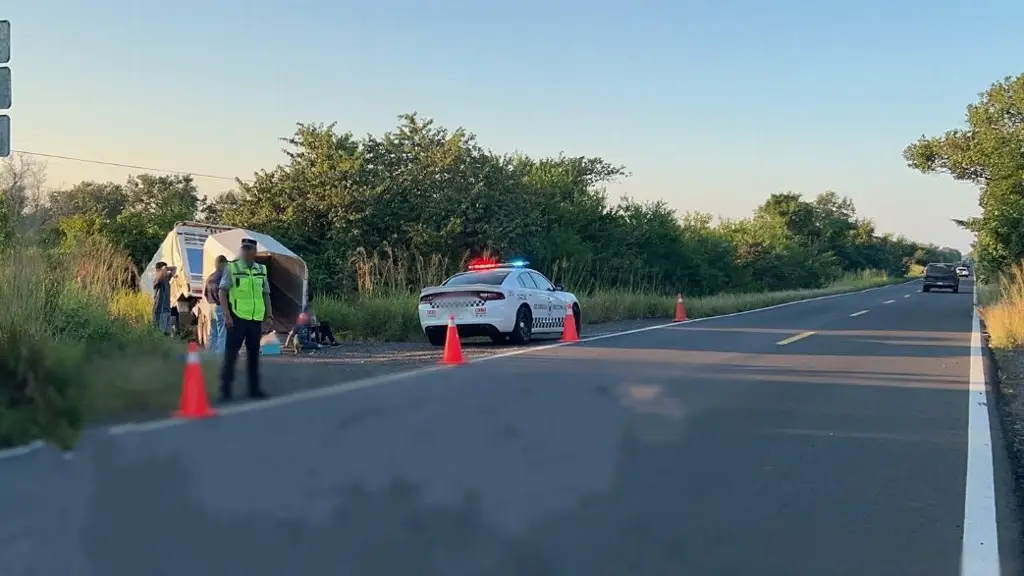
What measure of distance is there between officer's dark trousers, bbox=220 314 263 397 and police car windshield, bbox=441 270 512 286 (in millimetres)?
6618

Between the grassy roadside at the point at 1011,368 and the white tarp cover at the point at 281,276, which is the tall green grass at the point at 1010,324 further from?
the white tarp cover at the point at 281,276

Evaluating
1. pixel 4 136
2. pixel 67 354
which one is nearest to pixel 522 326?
pixel 67 354

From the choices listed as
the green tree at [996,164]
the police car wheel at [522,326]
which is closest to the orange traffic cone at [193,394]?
the police car wheel at [522,326]

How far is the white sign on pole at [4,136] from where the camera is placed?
9773mm

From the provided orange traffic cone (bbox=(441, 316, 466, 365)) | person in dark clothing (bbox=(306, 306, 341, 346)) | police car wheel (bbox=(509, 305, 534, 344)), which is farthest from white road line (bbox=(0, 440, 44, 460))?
police car wheel (bbox=(509, 305, 534, 344))

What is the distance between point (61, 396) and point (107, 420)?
2.13 ft

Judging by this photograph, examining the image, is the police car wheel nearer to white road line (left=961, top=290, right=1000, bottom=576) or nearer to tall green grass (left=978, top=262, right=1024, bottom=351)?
white road line (left=961, top=290, right=1000, bottom=576)

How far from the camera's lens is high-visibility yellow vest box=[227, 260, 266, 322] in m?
10.8

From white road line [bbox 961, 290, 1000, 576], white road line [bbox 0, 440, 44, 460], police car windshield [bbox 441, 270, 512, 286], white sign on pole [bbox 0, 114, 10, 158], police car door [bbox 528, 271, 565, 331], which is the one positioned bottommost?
white road line [bbox 961, 290, 1000, 576]

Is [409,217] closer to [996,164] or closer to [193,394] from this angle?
[996,164]

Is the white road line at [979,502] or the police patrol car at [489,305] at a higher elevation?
the police patrol car at [489,305]

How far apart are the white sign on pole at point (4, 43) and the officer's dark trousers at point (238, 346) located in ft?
11.2

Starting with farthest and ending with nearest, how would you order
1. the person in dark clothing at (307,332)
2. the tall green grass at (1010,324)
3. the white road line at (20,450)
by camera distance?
the tall green grass at (1010,324) < the person in dark clothing at (307,332) < the white road line at (20,450)

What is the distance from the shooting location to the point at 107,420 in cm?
910
